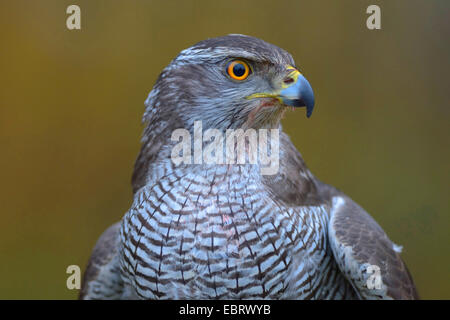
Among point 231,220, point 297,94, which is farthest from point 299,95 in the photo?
point 231,220

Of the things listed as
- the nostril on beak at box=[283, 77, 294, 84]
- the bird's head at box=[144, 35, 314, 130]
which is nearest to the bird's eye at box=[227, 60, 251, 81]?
the bird's head at box=[144, 35, 314, 130]

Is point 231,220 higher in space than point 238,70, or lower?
lower

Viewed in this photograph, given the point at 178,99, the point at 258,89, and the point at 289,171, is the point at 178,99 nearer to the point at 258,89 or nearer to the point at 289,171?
the point at 258,89

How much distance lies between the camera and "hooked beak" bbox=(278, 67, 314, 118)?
149cm

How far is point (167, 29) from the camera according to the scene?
2.84 m

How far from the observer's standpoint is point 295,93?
150 cm

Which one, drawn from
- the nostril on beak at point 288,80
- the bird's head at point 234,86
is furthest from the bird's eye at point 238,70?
the nostril on beak at point 288,80

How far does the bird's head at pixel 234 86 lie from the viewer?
1537mm

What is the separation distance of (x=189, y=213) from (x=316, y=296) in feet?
1.65

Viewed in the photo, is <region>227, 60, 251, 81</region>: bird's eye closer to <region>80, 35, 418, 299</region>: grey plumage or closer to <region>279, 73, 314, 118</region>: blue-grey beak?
<region>80, 35, 418, 299</region>: grey plumage

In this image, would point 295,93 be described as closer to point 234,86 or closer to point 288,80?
point 288,80

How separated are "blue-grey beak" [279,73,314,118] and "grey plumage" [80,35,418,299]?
37 mm

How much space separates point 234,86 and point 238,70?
0.17ft

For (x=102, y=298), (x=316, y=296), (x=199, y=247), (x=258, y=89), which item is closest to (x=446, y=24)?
(x=258, y=89)
